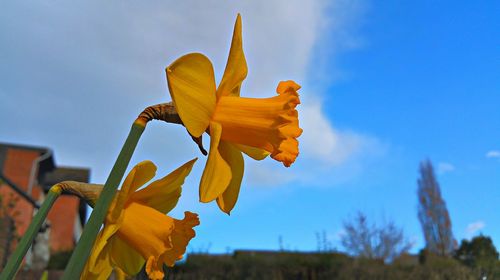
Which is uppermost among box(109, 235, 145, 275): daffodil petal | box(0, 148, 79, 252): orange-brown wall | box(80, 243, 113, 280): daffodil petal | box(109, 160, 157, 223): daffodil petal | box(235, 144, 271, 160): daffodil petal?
box(0, 148, 79, 252): orange-brown wall

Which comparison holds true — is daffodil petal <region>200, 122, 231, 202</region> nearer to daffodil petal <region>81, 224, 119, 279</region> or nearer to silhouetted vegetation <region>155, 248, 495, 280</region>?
daffodil petal <region>81, 224, 119, 279</region>

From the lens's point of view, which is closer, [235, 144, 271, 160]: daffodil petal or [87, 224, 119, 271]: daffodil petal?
[87, 224, 119, 271]: daffodil petal

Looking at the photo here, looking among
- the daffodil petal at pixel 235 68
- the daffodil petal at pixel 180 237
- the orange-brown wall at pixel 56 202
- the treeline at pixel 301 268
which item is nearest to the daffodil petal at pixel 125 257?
the daffodil petal at pixel 180 237

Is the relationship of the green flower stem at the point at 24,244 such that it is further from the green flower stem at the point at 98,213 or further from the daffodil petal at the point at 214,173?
the daffodil petal at the point at 214,173

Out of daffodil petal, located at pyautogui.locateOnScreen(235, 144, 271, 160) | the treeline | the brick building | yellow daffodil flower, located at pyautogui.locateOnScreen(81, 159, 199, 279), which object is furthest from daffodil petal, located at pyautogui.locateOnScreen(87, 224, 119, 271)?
the brick building

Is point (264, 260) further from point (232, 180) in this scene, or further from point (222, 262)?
point (232, 180)

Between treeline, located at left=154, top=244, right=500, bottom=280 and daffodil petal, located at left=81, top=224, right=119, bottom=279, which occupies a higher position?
treeline, located at left=154, top=244, right=500, bottom=280

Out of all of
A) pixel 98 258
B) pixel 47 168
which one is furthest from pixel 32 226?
pixel 47 168

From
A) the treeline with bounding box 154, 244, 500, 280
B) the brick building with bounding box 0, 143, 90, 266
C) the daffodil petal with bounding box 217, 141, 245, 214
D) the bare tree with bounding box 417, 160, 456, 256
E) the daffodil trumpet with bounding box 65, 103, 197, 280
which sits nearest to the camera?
the daffodil trumpet with bounding box 65, 103, 197, 280
